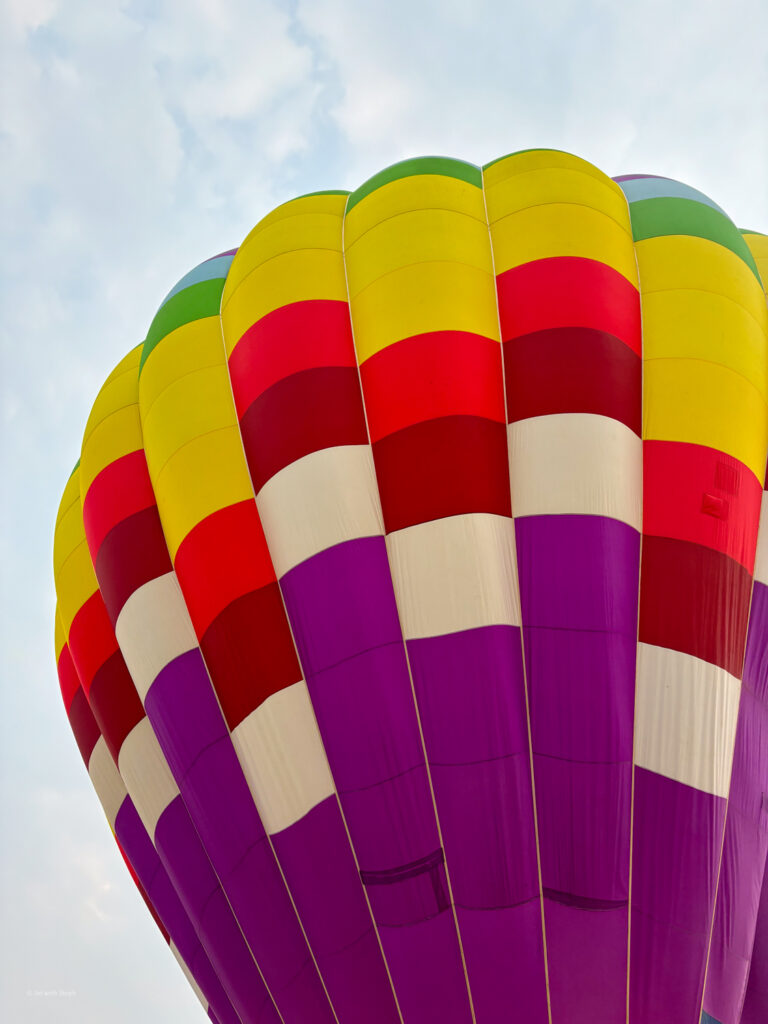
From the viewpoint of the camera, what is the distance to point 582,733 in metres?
3.24

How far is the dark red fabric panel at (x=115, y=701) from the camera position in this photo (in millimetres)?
4242

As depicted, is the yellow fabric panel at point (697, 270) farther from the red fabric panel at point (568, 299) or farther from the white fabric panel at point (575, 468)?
the white fabric panel at point (575, 468)

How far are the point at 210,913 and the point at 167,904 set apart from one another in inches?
27.3

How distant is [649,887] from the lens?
3.18 m

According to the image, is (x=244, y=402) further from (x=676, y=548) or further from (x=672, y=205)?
(x=672, y=205)

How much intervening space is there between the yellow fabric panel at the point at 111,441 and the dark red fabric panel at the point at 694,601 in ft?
7.95

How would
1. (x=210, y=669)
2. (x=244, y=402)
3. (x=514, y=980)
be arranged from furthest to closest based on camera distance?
(x=244, y=402)
(x=210, y=669)
(x=514, y=980)

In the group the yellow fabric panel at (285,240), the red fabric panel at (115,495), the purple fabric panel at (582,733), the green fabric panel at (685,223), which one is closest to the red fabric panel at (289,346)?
the yellow fabric panel at (285,240)

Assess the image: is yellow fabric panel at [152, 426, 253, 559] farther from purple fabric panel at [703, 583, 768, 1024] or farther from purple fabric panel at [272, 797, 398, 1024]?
purple fabric panel at [703, 583, 768, 1024]

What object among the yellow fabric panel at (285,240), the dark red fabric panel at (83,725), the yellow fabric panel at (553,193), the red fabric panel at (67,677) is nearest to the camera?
the yellow fabric panel at (553,193)

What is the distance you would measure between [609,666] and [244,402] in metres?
1.85

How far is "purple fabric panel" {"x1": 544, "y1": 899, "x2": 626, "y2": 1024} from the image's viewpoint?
10.1ft

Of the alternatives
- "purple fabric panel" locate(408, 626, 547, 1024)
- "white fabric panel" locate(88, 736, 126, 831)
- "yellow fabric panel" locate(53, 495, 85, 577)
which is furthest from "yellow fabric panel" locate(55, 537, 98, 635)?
"purple fabric panel" locate(408, 626, 547, 1024)

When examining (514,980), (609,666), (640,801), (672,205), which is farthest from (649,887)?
(672,205)
